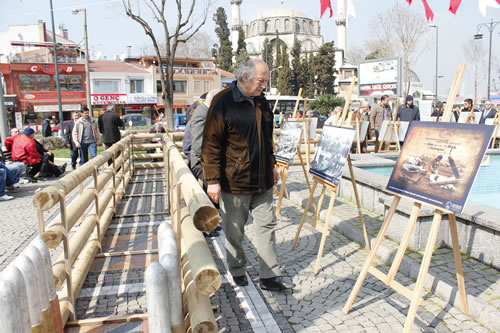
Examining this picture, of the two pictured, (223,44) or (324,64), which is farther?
(223,44)

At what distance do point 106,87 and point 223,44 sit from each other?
117ft

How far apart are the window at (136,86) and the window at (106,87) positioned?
1.81 m

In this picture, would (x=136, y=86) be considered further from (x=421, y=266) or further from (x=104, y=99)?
(x=421, y=266)

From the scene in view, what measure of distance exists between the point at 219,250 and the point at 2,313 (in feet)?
11.6

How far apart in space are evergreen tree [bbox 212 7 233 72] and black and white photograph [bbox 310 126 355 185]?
75625 millimetres

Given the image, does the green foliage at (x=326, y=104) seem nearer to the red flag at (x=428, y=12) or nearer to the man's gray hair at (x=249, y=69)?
the red flag at (x=428, y=12)

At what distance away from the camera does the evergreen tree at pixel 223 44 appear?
78.9 metres

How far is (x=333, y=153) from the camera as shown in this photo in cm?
446

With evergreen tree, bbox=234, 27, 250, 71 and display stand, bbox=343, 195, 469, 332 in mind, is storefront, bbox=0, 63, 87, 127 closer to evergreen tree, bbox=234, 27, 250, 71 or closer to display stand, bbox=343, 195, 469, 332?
Result: evergreen tree, bbox=234, 27, 250, 71

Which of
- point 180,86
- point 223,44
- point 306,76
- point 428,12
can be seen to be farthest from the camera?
point 223,44

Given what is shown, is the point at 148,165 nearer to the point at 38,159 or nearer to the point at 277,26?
the point at 38,159

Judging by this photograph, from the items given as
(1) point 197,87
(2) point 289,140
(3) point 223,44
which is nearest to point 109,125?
(2) point 289,140

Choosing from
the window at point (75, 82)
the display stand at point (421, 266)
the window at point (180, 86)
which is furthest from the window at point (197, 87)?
the display stand at point (421, 266)

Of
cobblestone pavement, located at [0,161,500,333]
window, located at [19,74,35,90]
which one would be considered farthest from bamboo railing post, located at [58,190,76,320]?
window, located at [19,74,35,90]
